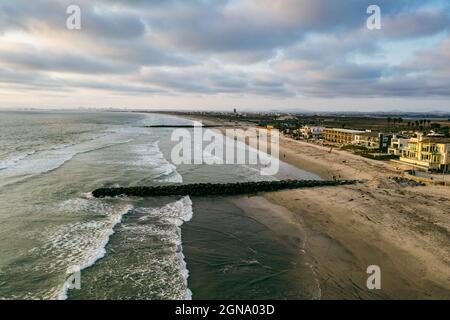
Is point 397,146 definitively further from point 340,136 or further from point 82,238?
point 82,238

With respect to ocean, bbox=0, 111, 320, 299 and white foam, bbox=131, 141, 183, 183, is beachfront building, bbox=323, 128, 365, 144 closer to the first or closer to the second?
white foam, bbox=131, 141, 183, 183

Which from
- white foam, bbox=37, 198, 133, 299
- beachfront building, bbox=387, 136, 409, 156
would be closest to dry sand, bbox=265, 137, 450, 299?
white foam, bbox=37, 198, 133, 299

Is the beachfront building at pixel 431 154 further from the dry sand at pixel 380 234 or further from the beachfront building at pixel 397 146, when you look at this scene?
the dry sand at pixel 380 234

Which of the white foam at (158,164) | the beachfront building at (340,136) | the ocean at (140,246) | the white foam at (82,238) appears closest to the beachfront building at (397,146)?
the beachfront building at (340,136)
